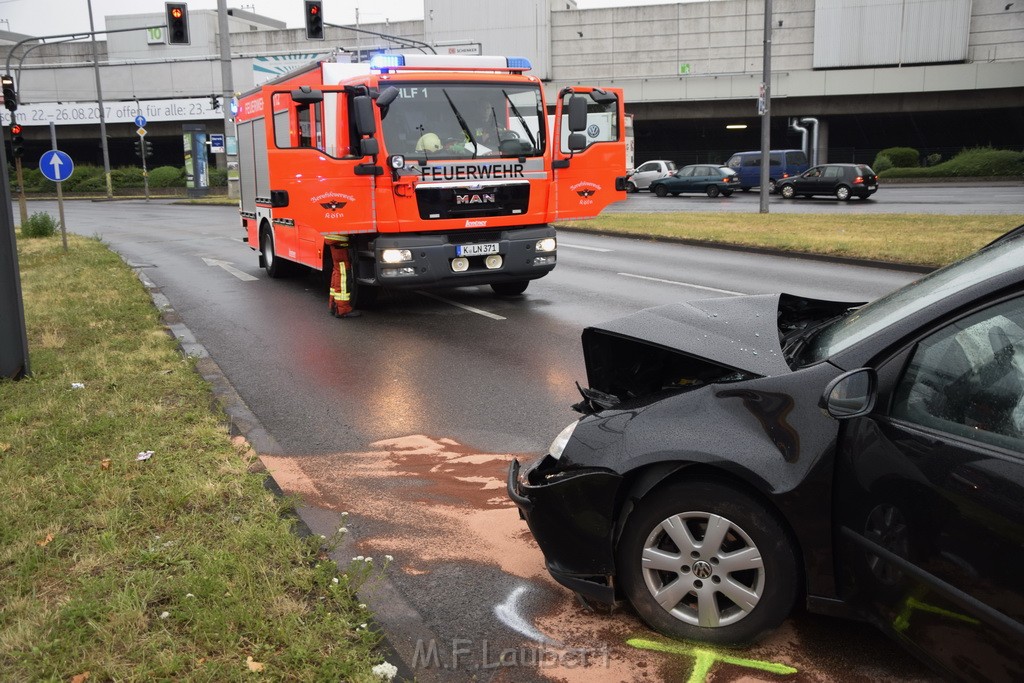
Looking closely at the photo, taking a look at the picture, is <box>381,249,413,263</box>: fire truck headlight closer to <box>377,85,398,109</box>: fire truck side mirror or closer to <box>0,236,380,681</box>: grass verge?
<box>377,85,398,109</box>: fire truck side mirror

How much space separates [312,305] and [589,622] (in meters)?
9.63

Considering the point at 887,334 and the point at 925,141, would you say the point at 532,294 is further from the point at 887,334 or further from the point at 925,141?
the point at 925,141

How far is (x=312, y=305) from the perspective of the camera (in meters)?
12.7

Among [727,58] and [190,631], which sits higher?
[727,58]

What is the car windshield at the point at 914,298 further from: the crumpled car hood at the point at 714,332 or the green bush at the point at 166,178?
the green bush at the point at 166,178

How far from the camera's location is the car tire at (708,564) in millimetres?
3232

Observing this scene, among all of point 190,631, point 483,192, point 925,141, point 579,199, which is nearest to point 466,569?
point 190,631

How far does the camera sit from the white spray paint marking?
3.61 metres

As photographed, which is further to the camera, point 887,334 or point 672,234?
point 672,234

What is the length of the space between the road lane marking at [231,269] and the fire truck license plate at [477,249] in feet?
18.0

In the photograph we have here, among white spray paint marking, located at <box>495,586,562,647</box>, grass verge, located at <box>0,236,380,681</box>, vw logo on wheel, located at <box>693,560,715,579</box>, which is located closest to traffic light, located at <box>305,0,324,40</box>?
grass verge, located at <box>0,236,380,681</box>

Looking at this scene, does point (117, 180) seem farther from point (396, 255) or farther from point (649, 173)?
point (396, 255)

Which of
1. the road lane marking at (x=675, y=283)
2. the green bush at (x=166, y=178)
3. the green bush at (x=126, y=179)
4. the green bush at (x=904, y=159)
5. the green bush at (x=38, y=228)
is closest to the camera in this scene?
the road lane marking at (x=675, y=283)

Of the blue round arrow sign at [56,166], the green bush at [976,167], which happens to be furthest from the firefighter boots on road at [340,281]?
the green bush at [976,167]
